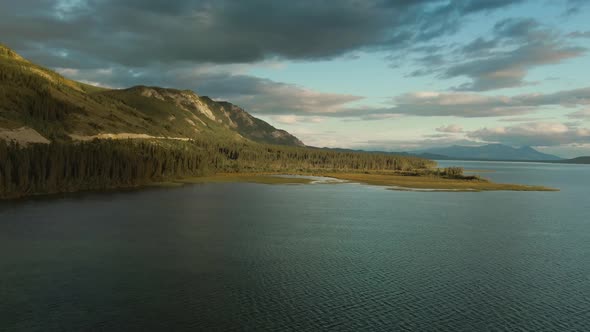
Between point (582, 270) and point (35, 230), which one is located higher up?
point (582, 270)

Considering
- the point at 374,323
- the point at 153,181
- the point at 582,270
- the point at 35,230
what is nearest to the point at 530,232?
the point at 582,270

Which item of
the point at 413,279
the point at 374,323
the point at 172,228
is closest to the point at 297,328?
the point at 374,323

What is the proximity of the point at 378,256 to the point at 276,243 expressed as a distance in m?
12.8

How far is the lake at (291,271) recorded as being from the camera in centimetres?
3042

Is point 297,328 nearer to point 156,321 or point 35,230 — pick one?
point 156,321

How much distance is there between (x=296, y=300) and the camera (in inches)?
1332

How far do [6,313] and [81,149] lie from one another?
111481 millimetres

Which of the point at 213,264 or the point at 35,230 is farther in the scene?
the point at 35,230

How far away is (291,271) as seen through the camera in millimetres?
42156

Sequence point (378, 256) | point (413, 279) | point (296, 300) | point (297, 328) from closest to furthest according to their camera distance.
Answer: point (297, 328) → point (296, 300) → point (413, 279) → point (378, 256)

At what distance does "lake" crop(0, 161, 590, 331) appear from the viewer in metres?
30.4

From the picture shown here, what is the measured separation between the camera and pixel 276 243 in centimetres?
5491

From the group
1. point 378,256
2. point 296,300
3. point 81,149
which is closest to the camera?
point 296,300

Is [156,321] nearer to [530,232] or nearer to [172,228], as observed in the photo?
[172,228]
